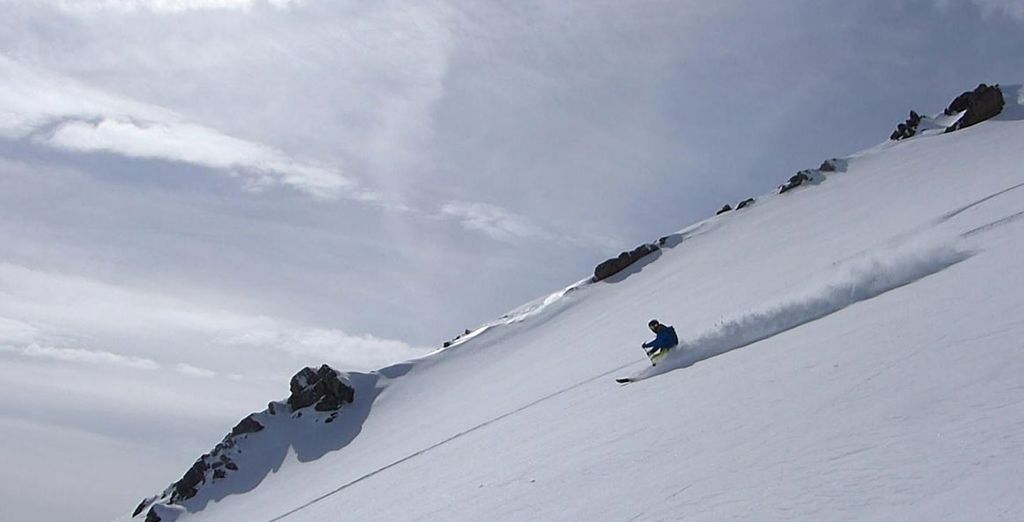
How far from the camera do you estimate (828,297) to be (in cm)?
1600

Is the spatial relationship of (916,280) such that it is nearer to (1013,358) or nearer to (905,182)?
(1013,358)

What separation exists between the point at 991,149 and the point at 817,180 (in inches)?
446

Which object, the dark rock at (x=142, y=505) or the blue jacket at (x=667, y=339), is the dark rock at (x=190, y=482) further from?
the blue jacket at (x=667, y=339)

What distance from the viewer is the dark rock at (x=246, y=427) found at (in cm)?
3853

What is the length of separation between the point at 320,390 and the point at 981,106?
36.8 meters

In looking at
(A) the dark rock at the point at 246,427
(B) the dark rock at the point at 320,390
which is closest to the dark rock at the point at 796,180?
(B) the dark rock at the point at 320,390

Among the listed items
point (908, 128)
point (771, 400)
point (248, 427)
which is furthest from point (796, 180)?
point (771, 400)

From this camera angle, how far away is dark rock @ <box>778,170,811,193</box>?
4443 centimetres

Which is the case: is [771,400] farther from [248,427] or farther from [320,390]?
[248,427]

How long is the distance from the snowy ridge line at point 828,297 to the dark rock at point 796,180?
88.8ft

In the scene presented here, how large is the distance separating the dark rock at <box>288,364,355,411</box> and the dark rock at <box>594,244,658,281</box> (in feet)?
47.8

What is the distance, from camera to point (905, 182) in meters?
32.6

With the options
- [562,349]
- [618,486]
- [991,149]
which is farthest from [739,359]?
[991,149]

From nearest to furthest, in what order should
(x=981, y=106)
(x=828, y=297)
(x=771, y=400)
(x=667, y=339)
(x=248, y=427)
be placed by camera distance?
(x=771, y=400)
(x=828, y=297)
(x=667, y=339)
(x=248, y=427)
(x=981, y=106)
